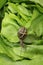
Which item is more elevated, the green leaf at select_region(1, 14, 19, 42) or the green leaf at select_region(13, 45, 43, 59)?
the green leaf at select_region(1, 14, 19, 42)

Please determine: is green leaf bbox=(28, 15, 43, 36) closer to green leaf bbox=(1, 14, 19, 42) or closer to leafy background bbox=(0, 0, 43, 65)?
leafy background bbox=(0, 0, 43, 65)

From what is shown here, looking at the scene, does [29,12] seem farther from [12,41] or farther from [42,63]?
[42,63]

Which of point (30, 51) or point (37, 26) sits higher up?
point (37, 26)

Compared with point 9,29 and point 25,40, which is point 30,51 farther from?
point 9,29

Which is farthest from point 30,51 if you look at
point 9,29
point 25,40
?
point 9,29

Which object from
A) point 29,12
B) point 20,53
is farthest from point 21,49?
point 29,12

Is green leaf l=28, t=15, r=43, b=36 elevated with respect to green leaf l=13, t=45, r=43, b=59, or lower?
elevated

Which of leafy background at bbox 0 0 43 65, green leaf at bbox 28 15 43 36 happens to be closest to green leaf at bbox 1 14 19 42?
leafy background at bbox 0 0 43 65

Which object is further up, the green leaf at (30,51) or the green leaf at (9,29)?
the green leaf at (9,29)

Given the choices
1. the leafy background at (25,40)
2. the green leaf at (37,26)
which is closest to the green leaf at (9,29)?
the leafy background at (25,40)

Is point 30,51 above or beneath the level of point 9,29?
beneath

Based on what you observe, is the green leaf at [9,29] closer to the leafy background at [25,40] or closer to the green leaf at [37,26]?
the leafy background at [25,40]
